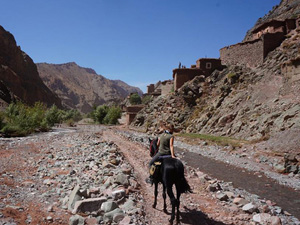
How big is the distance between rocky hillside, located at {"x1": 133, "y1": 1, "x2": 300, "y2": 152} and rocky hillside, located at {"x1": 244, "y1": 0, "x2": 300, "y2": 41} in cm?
1538

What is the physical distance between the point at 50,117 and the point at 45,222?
122 feet

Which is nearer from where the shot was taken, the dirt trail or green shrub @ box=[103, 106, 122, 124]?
the dirt trail

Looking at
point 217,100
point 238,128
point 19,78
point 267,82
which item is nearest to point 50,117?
point 217,100

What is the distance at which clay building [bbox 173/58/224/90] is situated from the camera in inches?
1438

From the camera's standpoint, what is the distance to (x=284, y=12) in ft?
148

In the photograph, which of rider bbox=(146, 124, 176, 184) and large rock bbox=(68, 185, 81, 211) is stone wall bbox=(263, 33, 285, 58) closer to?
rider bbox=(146, 124, 176, 184)

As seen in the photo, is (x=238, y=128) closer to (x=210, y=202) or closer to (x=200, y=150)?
(x=200, y=150)

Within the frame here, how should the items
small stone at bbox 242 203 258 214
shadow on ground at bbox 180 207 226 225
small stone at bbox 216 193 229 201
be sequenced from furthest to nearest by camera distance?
1. small stone at bbox 216 193 229 201
2. small stone at bbox 242 203 258 214
3. shadow on ground at bbox 180 207 226 225

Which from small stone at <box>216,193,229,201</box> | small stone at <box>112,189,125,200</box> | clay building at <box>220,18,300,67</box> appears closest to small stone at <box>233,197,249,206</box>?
small stone at <box>216,193,229,201</box>

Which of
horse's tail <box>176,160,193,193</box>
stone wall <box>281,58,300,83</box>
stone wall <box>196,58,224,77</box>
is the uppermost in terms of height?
stone wall <box>196,58,224,77</box>

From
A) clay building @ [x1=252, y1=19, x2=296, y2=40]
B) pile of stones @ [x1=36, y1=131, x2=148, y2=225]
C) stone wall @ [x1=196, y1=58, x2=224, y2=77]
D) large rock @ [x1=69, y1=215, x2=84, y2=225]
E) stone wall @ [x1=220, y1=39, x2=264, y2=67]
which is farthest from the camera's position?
stone wall @ [x1=196, y1=58, x2=224, y2=77]

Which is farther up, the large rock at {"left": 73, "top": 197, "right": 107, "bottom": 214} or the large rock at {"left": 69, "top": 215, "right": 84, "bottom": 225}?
the large rock at {"left": 73, "top": 197, "right": 107, "bottom": 214}

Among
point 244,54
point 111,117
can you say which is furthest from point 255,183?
point 111,117

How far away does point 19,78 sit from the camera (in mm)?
76938
